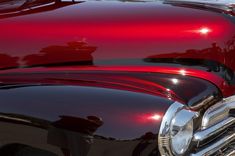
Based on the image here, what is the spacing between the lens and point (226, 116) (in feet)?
7.11

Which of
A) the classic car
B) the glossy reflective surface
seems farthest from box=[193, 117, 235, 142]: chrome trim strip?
the glossy reflective surface

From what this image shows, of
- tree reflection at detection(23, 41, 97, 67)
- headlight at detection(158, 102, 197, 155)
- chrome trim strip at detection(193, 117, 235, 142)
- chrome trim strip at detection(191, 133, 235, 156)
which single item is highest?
tree reflection at detection(23, 41, 97, 67)

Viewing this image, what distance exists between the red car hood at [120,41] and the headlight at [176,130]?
456 mm

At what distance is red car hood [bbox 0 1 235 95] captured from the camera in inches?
89.6

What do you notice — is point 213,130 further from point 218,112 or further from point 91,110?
point 91,110

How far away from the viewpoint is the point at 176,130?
5.78 feet

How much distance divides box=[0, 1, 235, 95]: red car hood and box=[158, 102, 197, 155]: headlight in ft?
1.50

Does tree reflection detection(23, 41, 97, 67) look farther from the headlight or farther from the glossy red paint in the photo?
the headlight

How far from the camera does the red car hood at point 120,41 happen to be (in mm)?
2275

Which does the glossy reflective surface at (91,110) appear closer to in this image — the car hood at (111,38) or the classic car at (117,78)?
the classic car at (117,78)

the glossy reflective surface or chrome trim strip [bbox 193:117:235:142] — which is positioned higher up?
the glossy reflective surface

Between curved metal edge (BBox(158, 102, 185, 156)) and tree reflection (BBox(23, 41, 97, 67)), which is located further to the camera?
tree reflection (BBox(23, 41, 97, 67))

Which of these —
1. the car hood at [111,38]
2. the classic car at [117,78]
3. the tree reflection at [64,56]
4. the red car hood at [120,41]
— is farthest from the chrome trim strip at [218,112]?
the tree reflection at [64,56]

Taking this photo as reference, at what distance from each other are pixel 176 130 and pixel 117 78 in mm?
458
